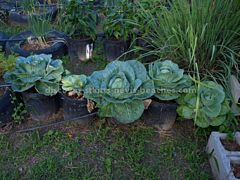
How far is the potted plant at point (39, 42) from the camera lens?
109 inches

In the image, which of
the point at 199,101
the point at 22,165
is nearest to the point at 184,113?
the point at 199,101

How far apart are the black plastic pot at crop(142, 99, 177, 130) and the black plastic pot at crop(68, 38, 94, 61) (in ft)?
3.68

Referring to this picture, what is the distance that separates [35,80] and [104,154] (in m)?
0.71

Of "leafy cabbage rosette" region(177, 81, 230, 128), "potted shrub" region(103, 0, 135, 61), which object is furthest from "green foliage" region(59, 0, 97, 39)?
"leafy cabbage rosette" region(177, 81, 230, 128)

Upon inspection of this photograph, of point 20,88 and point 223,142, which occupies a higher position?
point 20,88

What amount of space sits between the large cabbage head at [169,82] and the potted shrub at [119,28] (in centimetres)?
88

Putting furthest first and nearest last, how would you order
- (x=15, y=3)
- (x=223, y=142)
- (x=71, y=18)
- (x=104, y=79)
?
(x=15, y=3), (x=71, y=18), (x=104, y=79), (x=223, y=142)

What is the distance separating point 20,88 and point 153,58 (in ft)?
3.77

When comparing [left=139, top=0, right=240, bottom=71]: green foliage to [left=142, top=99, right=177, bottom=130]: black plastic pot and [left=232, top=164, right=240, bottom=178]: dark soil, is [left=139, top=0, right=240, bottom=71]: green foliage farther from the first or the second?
[left=232, top=164, right=240, bottom=178]: dark soil

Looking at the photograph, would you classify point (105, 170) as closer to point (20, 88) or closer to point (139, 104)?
point (139, 104)

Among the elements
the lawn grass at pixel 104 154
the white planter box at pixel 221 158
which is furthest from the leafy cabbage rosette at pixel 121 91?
the white planter box at pixel 221 158

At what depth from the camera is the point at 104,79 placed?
6.27 feet

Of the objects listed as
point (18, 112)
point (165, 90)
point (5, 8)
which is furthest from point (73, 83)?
point (5, 8)

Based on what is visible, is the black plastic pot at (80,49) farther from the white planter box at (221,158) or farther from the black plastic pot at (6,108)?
the white planter box at (221,158)
